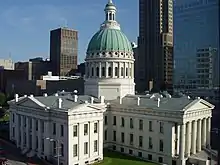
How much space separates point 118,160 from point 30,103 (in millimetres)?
19559

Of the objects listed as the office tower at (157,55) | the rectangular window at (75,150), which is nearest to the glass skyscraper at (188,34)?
the office tower at (157,55)

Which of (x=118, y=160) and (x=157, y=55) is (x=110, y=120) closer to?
(x=118, y=160)

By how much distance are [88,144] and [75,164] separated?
399cm

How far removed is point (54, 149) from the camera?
5422 cm

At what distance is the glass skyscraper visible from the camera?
440 feet

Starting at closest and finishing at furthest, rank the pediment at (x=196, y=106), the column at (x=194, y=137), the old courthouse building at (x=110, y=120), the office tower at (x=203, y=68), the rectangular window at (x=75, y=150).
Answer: the rectangular window at (x=75, y=150) → the old courthouse building at (x=110, y=120) → the pediment at (x=196, y=106) → the column at (x=194, y=137) → the office tower at (x=203, y=68)

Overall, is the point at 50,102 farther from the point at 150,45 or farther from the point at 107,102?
the point at 150,45

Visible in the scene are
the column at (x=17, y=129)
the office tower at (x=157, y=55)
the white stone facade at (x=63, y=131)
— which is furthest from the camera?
the office tower at (x=157, y=55)

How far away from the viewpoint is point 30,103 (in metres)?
59.9

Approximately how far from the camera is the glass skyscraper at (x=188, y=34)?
13400 cm

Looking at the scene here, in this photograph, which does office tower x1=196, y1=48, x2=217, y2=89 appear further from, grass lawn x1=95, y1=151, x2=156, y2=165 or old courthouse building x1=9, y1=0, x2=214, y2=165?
grass lawn x1=95, y1=151, x2=156, y2=165

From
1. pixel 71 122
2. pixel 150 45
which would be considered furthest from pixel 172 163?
pixel 150 45

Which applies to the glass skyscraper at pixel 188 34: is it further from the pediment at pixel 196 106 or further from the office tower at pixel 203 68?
the pediment at pixel 196 106

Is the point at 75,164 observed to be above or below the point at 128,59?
below
